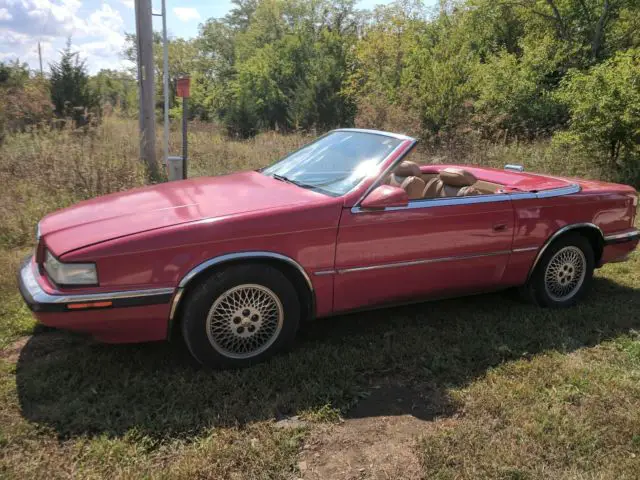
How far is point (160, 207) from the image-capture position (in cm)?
340

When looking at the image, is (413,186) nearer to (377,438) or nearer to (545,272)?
(545,272)

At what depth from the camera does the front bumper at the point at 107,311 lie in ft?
9.42

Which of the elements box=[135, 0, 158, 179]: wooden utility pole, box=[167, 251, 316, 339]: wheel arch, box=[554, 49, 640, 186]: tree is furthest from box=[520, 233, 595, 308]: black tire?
box=[554, 49, 640, 186]: tree

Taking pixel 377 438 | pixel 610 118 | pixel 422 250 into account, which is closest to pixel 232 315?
pixel 377 438

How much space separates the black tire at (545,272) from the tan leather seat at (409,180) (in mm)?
1263

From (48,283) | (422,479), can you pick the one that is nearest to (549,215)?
(422,479)

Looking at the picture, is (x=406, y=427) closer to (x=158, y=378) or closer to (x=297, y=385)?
(x=297, y=385)

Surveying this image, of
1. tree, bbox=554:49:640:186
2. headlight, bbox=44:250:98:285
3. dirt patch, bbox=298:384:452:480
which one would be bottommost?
dirt patch, bbox=298:384:452:480

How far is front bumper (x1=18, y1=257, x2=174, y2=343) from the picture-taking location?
287cm

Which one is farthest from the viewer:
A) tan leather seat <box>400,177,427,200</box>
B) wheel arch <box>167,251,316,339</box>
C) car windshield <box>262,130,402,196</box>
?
tan leather seat <box>400,177,427,200</box>

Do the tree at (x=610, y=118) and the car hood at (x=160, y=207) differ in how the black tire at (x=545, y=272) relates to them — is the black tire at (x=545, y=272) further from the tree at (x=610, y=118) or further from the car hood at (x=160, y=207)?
the tree at (x=610, y=118)

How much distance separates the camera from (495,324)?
4.16 metres

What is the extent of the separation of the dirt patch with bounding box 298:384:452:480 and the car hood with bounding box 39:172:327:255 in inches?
53.1

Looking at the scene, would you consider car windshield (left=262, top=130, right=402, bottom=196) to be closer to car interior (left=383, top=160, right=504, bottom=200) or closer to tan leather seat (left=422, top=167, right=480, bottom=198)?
car interior (left=383, top=160, right=504, bottom=200)
